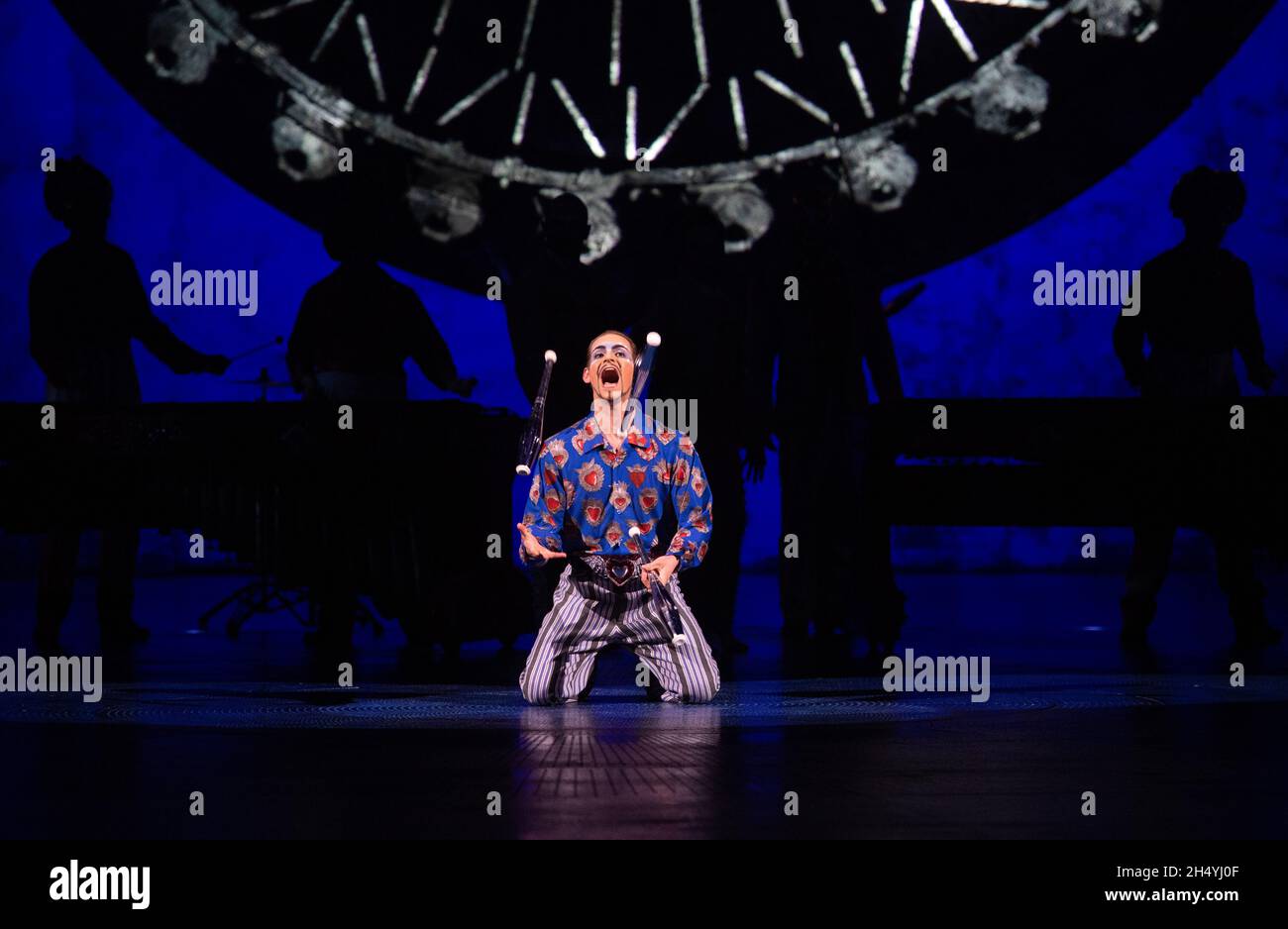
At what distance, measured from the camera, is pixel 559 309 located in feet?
20.6

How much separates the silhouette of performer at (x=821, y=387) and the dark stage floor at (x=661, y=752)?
0.51 metres

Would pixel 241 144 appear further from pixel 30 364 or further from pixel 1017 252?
pixel 1017 252

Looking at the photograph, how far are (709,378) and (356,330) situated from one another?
131 cm

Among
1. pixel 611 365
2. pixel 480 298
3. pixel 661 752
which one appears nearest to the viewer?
pixel 661 752

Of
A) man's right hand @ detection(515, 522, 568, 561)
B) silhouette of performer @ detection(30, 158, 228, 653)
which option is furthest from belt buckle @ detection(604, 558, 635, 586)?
silhouette of performer @ detection(30, 158, 228, 653)

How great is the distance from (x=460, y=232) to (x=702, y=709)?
564cm

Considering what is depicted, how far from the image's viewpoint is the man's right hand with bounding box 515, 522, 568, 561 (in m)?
4.69

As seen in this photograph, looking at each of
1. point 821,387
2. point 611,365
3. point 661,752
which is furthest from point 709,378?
point 661,752

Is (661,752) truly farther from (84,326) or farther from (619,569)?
(84,326)

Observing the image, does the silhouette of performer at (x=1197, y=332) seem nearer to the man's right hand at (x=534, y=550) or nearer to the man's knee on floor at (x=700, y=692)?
the man's knee on floor at (x=700, y=692)

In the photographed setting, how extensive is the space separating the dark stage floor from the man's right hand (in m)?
0.40

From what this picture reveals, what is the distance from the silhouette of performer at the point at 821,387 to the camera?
21.6ft

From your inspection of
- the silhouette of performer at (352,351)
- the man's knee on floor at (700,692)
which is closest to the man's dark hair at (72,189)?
the silhouette of performer at (352,351)

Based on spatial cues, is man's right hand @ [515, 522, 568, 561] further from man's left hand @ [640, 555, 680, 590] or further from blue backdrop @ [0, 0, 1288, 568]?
blue backdrop @ [0, 0, 1288, 568]
